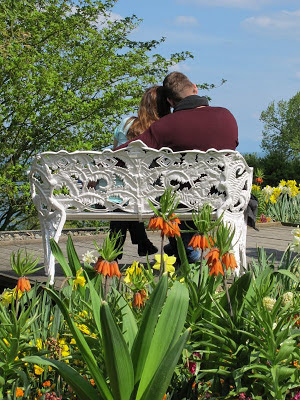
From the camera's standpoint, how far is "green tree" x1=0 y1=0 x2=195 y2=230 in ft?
29.8

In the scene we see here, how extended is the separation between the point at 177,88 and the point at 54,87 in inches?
191

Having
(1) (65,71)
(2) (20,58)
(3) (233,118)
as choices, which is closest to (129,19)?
(1) (65,71)

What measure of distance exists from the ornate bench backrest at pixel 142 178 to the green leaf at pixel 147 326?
2640mm

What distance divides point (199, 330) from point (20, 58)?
7147mm

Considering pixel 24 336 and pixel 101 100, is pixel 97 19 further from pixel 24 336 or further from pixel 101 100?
pixel 24 336

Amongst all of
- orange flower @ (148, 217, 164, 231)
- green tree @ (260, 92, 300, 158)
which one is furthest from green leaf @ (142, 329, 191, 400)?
green tree @ (260, 92, 300, 158)

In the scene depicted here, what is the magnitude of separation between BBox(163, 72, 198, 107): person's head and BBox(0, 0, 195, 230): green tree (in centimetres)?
441

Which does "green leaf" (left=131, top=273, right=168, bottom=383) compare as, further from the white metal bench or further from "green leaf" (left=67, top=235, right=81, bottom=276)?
the white metal bench

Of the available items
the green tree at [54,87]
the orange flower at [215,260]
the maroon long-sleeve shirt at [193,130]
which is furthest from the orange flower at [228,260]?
the green tree at [54,87]

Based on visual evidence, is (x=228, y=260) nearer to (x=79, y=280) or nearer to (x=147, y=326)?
(x=147, y=326)

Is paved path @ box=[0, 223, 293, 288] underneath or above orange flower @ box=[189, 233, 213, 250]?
underneath

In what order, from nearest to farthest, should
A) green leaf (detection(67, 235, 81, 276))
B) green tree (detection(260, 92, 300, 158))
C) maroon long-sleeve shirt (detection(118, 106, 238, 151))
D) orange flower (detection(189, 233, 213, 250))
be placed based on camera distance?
1. orange flower (detection(189, 233, 213, 250))
2. green leaf (detection(67, 235, 81, 276))
3. maroon long-sleeve shirt (detection(118, 106, 238, 151))
4. green tree (detection(260, 92, 300, 158))

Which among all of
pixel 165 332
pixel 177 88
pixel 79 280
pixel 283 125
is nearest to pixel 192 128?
pixel 177 88

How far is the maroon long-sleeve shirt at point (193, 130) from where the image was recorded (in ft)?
14.6
